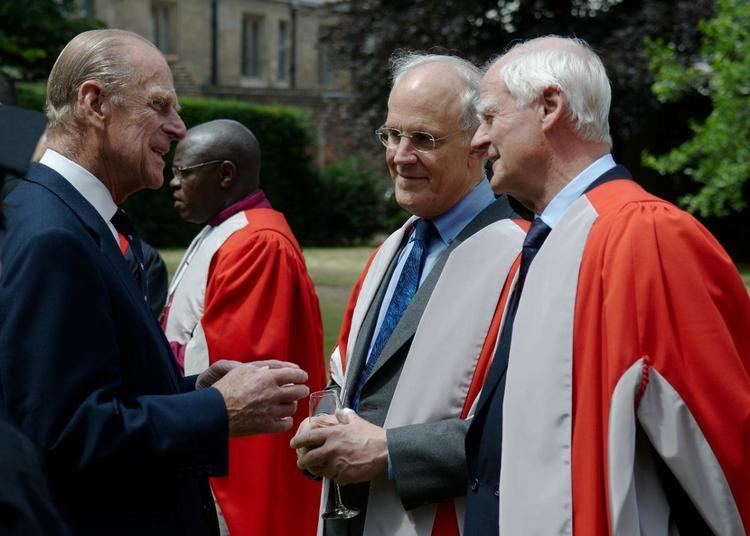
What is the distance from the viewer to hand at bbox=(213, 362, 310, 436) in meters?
2.75

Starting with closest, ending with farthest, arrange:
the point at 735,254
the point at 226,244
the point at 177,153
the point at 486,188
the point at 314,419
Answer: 1. the point at 314,419
2. the point at 486,188
3. the point at 226,244
4. the point at 177,153
5. the point at 735,254

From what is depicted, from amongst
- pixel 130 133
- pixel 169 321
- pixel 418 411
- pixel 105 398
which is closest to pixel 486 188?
pixel 418 411

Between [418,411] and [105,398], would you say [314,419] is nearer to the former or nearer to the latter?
[418,411]

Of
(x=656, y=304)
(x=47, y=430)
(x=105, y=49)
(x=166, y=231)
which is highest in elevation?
(x=105, y=49)

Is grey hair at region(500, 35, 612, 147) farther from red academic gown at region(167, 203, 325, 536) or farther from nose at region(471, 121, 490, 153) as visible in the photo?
red academic gown at region(167, 203, 325, 536)

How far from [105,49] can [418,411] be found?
4.52 feet

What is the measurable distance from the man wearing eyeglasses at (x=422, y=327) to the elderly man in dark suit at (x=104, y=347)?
1.28 ft

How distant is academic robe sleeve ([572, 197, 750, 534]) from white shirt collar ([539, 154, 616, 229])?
321 millimetres

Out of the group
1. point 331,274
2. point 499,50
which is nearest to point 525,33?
point 499,50

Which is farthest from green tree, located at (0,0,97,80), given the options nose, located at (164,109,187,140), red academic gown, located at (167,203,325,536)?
nose, located at (164,109,187,140)

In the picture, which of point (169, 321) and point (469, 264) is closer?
point (469, 264)

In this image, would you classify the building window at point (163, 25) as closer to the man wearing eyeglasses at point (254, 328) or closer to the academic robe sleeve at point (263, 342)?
the man wearing eyeglasses at point (254, 328)

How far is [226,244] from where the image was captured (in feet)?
16.2

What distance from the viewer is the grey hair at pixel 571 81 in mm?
2752
